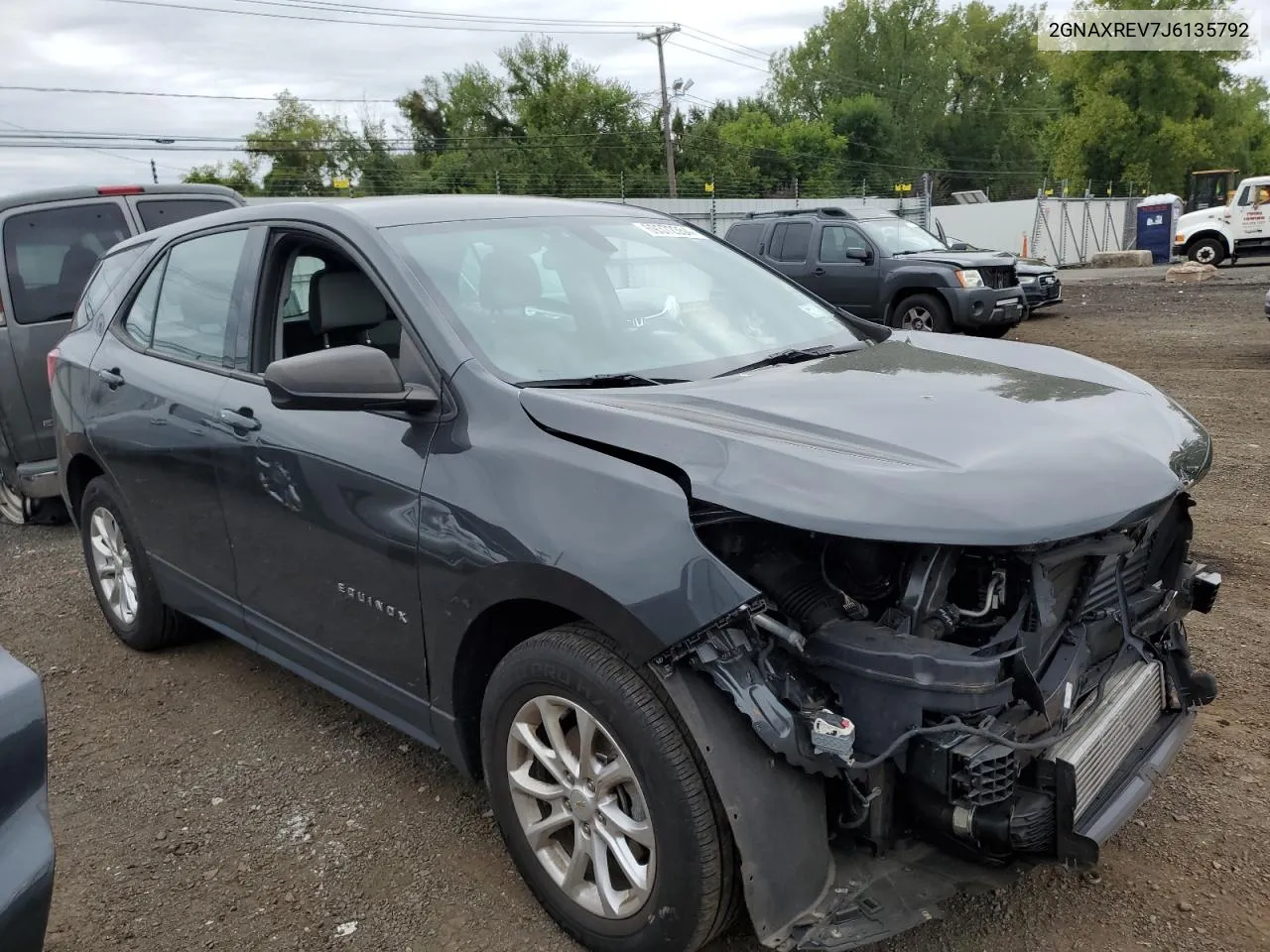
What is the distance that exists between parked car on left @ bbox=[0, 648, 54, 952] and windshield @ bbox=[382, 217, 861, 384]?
131 cm

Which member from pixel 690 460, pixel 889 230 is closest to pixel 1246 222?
pixel 889 230

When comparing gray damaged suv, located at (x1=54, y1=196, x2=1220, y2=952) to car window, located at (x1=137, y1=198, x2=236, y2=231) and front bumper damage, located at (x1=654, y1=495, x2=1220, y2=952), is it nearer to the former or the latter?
front bumper damage, located at (x1=654, y1=495, x2=1220, y2=952)

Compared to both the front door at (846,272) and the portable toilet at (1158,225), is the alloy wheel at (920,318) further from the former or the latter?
the portable toilet at (1158,225)

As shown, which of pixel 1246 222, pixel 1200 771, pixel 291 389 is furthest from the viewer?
pixel 1246 222

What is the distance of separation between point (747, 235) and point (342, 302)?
40.3 ft

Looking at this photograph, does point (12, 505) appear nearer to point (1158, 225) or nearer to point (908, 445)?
point (908, 445)

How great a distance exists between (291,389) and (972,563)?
1.72 meters

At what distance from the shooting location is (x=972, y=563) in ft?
7.19

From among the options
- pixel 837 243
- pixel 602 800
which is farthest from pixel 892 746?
pixel 837 243

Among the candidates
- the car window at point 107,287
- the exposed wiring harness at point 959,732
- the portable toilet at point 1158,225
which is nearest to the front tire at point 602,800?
the exposed wiring harness at point 959,732

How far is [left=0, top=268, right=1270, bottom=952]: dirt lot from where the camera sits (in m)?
2.54

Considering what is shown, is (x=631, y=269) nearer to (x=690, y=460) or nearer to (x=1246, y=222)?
(x=690, y=460)

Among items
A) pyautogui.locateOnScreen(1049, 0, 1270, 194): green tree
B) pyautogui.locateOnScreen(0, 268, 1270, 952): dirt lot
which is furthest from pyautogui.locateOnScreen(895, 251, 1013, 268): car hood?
pyautogui.locateOnScreen(1049, 0, 1270, 194): green tree

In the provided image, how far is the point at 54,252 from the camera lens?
6398mm
